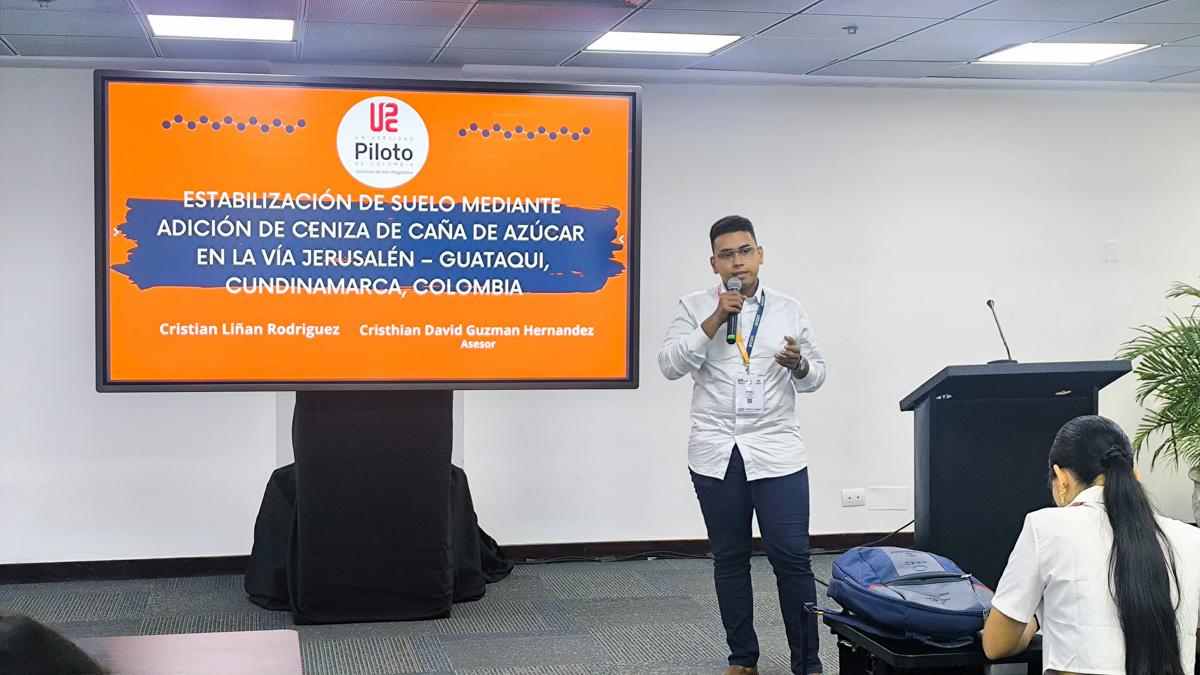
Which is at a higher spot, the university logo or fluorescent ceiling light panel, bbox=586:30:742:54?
fluorescent ceiling light panel, bbox=586:30:742:54

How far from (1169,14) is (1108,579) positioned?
10.3ft

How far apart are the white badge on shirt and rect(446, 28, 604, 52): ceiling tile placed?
1.87 m

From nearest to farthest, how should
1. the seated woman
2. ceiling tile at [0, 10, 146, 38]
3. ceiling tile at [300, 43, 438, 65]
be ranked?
the seated woman < ceiling tile at [0, 10, 146, 38] < ceiling tile at [300, 43, 438, 65]

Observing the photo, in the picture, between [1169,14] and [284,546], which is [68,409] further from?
[1169,14]

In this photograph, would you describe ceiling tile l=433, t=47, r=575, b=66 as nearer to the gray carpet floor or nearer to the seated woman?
the gray carpet floor

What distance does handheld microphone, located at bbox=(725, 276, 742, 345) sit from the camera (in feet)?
12.9

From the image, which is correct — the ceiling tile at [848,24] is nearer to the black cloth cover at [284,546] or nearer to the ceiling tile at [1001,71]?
the ceiling tile at [1001,71]

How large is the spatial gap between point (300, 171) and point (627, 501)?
9.25 ft

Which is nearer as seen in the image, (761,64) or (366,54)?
(366,54)

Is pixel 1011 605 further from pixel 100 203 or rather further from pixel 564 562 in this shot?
pixel 564 562

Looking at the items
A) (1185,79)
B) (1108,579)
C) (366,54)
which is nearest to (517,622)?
(366,54)

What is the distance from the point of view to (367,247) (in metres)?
4.21

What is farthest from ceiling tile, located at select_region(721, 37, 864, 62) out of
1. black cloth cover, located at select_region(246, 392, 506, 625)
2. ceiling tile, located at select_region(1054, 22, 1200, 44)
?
black cloth cover, located at select_region(246, 392, 506, 625)

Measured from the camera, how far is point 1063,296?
21.9 ft
